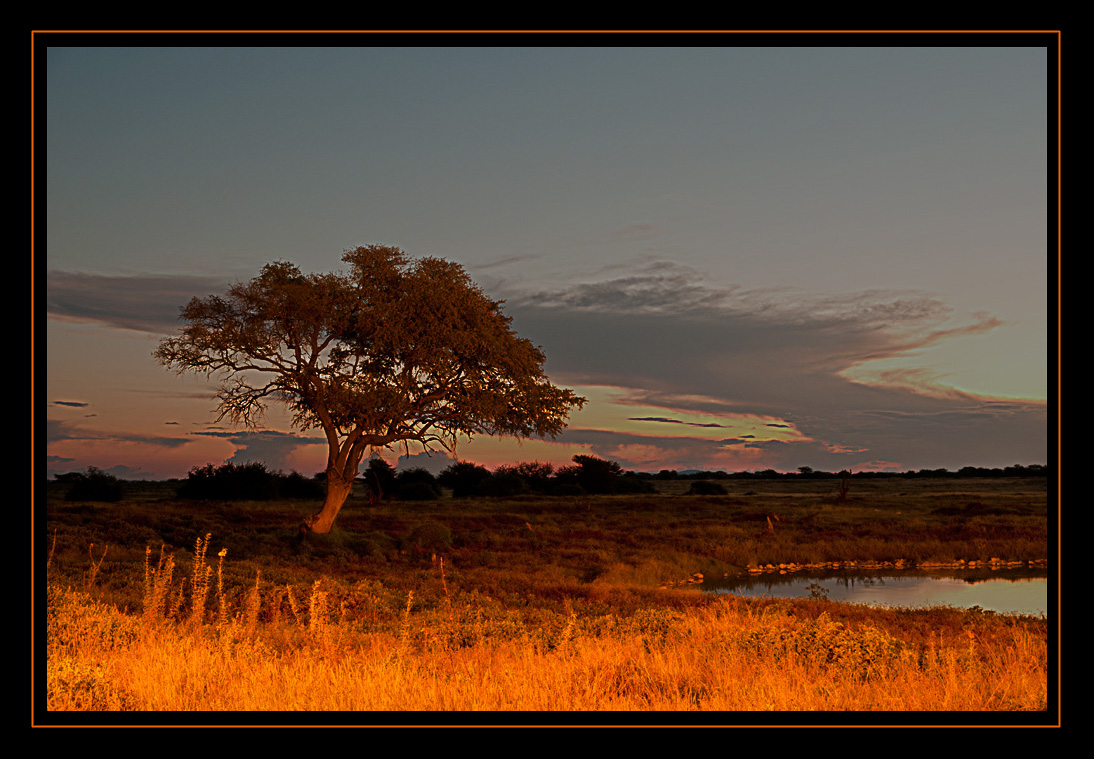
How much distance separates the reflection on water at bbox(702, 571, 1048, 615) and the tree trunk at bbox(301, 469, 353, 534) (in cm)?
1553

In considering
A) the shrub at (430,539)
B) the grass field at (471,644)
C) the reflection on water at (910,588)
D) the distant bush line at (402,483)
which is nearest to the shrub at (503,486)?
the distant bush line at (402,483)

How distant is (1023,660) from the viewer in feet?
37.2

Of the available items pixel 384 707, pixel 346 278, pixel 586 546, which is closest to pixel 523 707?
pixel 384 707

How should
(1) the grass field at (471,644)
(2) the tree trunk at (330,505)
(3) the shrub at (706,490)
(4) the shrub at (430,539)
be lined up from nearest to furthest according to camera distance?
(1) the grass field at (471,644), (2) the tree trunk at (330,505), (4) the shrub at (430,539), (3) the shrub at (706,490)

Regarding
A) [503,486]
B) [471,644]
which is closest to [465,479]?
[503,486]

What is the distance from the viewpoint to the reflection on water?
96.1ft

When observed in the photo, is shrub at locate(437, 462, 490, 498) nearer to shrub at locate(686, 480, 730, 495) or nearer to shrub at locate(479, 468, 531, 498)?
shrub at locate(479, 468, 531, 498)

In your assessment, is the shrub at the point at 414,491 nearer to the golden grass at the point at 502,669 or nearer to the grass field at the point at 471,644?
the grass field at the point at 471,644

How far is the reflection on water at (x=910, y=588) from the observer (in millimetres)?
29297

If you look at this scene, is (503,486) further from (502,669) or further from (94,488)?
(502,669)

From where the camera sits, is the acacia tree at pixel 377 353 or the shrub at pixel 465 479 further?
the shrub at pixel 465 479

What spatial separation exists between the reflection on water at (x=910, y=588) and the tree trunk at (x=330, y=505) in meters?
15.5

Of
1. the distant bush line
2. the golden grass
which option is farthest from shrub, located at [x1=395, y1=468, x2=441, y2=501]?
the golden grass
